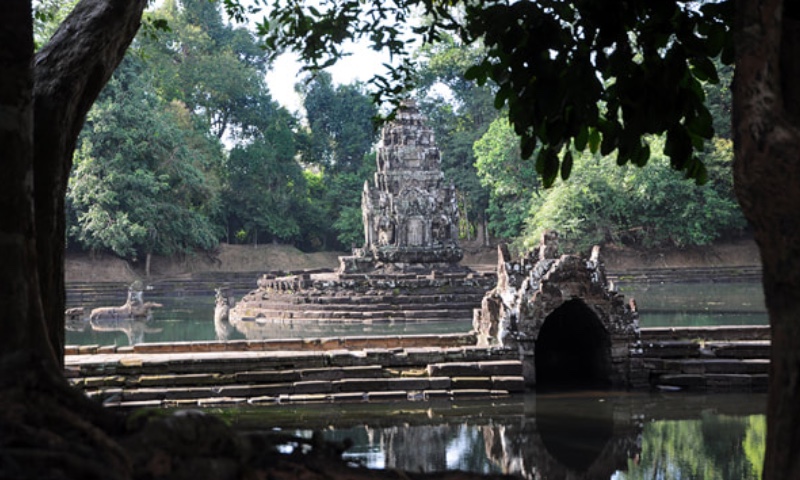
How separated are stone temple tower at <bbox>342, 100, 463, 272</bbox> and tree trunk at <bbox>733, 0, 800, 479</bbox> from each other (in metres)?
27.2

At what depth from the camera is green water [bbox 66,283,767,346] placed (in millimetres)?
20438

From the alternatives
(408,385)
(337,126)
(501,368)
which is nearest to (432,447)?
(408,385)

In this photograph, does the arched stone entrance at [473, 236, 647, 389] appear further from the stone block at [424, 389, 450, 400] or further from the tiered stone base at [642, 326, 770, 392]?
the stone block at [424, 389, 450, 400]

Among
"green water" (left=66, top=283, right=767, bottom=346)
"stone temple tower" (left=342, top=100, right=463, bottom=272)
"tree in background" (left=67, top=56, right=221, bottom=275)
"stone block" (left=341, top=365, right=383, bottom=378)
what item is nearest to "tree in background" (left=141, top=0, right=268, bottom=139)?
"tree in background" (left=67, top=56, right=221, bottom=275)

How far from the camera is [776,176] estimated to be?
3.24 meters

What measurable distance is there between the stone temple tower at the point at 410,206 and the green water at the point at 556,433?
63.8ft

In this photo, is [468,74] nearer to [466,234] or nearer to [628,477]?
[628,477]

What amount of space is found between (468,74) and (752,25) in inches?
Result: 76.0

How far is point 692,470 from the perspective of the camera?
7598 mm

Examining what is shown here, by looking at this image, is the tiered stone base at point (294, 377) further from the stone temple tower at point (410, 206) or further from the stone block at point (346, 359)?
the stone temple tower at point (410, 206)

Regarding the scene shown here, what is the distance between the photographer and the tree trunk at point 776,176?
3.22 meters

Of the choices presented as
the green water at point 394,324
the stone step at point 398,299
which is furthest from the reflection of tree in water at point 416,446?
the stone step at point 398,299

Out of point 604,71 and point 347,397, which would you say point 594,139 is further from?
point 347,397

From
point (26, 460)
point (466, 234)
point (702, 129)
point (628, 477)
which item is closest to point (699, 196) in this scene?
point (466, 234)
